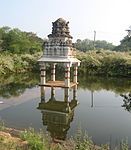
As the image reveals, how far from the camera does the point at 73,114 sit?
475 inches

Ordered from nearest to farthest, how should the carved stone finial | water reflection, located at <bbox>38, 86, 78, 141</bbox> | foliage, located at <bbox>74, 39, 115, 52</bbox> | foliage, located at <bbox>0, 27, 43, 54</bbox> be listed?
1. water reflection, located at <bbox>38, 86, 78, 141</bbox>
2. the carved stone finial
3. foliage, located at <bbox>0, 27, 43, 54</bbox>
4. foliage, located at <bbox>74, 39, 115, 52</bbox>

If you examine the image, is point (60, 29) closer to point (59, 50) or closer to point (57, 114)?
point (59, 50)

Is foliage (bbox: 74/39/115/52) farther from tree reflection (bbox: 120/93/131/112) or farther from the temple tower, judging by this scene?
tree reflection (bbox: 120/93/131/112)

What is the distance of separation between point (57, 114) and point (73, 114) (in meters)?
0.76

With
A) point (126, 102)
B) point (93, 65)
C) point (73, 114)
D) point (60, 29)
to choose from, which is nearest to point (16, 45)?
point (93, 65)

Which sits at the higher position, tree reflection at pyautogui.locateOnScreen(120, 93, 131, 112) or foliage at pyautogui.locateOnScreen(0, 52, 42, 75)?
foliage at pyautogui.locateOnScreen(0, 52, 42, 75)

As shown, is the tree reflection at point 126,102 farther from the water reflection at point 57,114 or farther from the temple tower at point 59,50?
the temple tower at point 59,50

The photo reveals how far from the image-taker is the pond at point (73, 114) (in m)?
9.55

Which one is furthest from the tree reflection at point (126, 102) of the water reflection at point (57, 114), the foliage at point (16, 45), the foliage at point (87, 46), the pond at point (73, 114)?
the foliage at point (87, 46)

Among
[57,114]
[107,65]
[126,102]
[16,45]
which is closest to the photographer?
[57,114]

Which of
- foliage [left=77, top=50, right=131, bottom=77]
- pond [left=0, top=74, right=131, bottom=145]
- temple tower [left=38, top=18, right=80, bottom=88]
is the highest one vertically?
temple tower [left=38, top=18, right=80, bottom=88]

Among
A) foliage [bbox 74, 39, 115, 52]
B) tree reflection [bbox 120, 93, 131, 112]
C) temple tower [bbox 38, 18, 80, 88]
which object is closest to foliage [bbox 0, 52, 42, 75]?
temple tower [bbox 38, 18, 80, 88]

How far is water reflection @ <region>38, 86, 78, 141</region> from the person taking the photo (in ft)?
30.7

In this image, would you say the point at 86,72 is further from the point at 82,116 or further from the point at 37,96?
the point at 82,116
